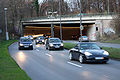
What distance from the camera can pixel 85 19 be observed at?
67938mm


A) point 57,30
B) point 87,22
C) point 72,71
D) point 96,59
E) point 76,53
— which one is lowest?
point 72,71

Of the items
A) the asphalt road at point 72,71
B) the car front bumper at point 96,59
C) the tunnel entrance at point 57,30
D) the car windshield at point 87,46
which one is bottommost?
the asphalt road at point 72,71

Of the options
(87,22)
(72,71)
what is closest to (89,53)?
(72,71)

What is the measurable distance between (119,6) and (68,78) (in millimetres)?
64885

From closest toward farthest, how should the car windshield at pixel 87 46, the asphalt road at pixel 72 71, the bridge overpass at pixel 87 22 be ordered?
the asphalt road at pixel 72 71
the car windshield at pixel 87 46
the bridge overpass at pixel 87 22

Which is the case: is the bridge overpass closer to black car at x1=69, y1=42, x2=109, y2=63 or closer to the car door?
the car door

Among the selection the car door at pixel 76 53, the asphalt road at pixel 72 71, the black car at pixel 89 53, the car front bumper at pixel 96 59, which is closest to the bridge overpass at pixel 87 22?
the car door at pixel 76 53

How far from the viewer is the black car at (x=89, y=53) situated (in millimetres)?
16062

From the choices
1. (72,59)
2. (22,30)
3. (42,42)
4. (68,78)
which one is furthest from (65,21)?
(68,78)

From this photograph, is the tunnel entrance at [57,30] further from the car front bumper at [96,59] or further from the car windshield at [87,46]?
the car front bumper at [96,59]

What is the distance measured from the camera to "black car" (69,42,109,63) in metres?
16.1

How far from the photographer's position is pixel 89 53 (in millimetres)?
16234

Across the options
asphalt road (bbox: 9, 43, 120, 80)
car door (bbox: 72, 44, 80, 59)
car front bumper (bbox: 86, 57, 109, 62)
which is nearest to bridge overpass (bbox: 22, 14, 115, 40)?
car door (bbox: 72, 44, 80, 59)

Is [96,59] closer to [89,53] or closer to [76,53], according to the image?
[89,53]
